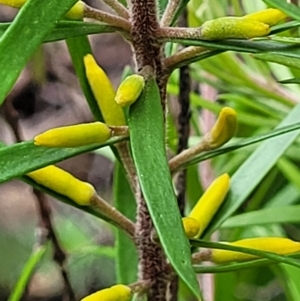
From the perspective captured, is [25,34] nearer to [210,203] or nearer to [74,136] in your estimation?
[74,136]

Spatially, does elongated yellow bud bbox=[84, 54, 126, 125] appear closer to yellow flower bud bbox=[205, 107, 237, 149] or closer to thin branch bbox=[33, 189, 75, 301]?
yellow flower bud bbox=[205, 107, 237, 149]

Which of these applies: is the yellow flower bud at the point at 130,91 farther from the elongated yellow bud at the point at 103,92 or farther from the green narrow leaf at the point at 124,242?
the green narrow leaf at the point at 124,242

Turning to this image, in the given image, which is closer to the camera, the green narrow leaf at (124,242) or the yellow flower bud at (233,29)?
the yellow flower bud at (233,29)

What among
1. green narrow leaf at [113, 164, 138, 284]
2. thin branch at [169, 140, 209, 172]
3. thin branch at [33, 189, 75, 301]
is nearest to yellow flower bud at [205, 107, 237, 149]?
thin branch at [169, 140, 209, 172]

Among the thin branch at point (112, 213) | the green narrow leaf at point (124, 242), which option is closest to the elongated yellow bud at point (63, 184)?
the thin branch at point (112, 213)

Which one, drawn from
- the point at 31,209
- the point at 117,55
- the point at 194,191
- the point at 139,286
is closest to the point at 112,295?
the point at 139,286
